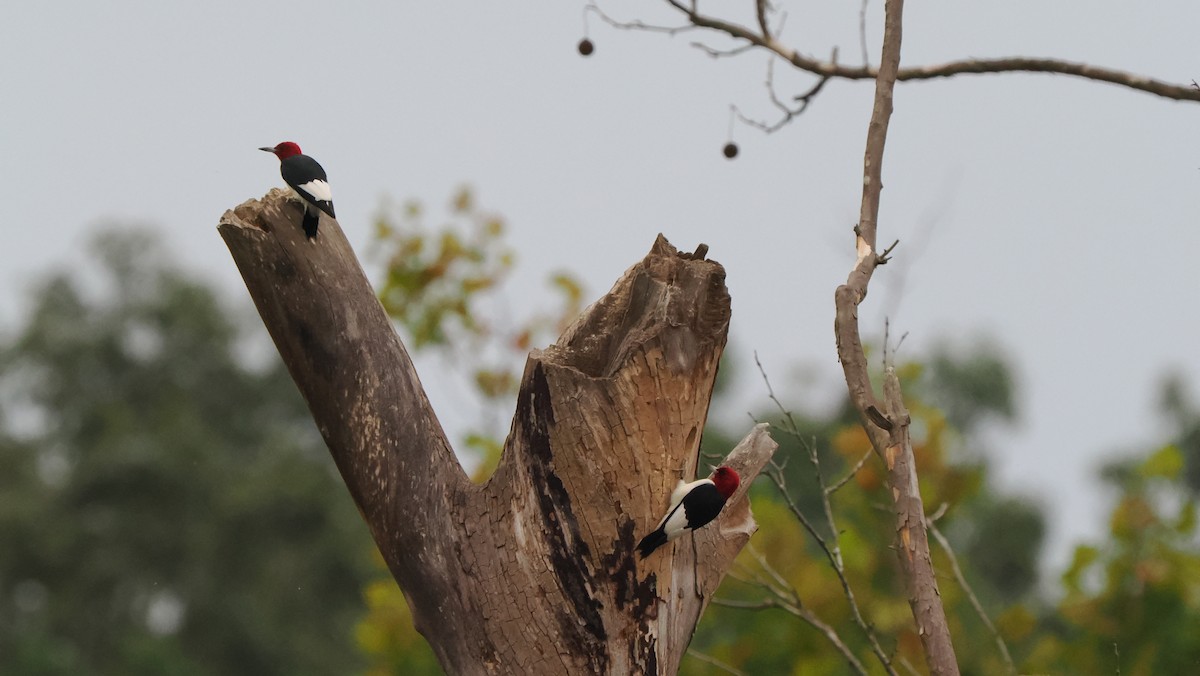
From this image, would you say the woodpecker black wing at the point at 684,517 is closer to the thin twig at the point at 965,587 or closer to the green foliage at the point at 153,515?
the thin twig at the point at 965,587

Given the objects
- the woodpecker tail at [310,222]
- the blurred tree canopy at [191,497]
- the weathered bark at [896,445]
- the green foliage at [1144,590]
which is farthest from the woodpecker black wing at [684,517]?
the blurred tree canopy at [191,497]

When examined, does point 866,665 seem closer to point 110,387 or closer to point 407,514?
point 407,514

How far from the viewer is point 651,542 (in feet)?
12.5

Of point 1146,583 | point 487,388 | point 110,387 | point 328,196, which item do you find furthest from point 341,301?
point 110,387

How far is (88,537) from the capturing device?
24719 mm

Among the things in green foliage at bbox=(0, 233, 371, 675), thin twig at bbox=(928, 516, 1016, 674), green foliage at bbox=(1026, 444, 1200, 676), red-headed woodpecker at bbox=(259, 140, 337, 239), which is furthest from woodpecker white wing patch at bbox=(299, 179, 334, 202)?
green foliage at bbox=(0, 233, 371, 675)

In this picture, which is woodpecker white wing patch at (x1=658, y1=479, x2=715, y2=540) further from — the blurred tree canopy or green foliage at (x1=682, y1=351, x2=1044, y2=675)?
the blurred tree canopy

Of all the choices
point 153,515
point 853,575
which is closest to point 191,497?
point 153,515

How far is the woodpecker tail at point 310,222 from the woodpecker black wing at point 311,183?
3 centimetres

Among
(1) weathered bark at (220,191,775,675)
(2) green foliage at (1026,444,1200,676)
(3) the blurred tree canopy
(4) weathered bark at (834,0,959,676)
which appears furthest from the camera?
(3) the blurred tree canopy

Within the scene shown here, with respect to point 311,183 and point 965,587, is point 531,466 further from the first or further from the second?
point 965,587

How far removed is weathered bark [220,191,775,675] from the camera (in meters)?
3.82

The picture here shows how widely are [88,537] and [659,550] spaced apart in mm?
22913

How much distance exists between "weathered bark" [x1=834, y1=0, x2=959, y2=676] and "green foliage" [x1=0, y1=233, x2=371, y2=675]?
63.5 ft
